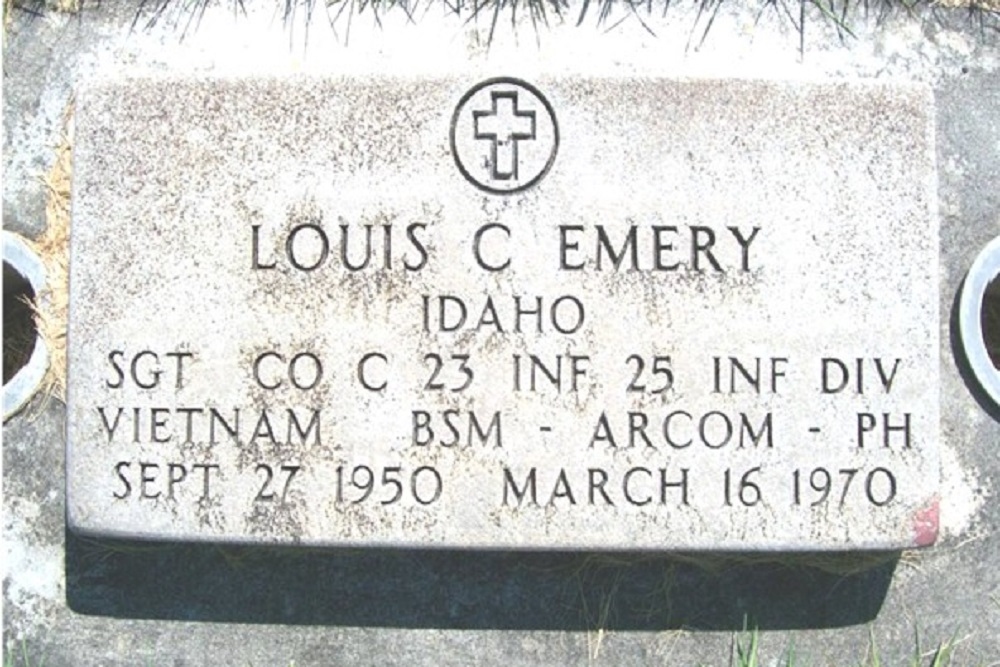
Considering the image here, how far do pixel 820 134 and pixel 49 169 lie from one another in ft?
6.82

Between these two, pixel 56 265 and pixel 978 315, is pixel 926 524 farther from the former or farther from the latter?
pixel 56 265

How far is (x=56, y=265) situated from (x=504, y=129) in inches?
51.7

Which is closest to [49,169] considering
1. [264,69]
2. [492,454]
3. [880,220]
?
[264,69]

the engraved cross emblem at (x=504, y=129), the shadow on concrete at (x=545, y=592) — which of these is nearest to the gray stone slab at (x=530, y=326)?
the engraved cross emblem at (x=504, y=129)

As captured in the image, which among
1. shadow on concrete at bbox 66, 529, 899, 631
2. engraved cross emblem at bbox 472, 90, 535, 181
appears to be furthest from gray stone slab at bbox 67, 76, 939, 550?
shadow on concrete at bbox 66, 529, 899, 631

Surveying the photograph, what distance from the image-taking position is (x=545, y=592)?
12.8 ft

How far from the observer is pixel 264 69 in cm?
392

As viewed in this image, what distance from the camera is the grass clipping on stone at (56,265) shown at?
13.2 ft

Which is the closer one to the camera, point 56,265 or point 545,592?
point 545,592

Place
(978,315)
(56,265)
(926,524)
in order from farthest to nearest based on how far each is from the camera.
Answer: (56,265), (978,315), (926,524)

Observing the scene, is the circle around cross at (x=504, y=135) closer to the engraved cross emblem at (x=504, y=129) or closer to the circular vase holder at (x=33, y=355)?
the engraved cross emblem at (x=504, y=129)

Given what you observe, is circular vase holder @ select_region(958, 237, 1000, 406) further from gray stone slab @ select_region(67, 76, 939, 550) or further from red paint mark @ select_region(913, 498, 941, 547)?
red paint mark @ select_region(913, 498, 941, 547)

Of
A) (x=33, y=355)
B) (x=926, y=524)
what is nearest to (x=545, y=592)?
(x=926, y=524)

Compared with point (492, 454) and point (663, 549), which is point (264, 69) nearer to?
point (492, 454)
